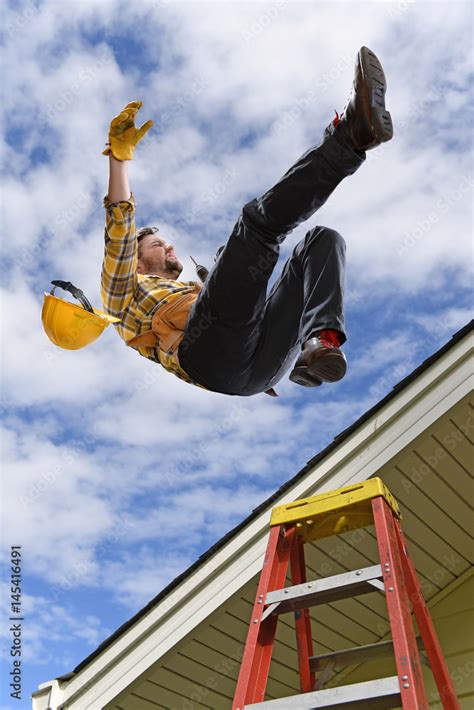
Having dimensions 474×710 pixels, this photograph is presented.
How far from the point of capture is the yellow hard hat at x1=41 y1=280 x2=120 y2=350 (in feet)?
10.9

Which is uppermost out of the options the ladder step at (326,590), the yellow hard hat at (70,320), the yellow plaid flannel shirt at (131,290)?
the yellow plaid flannel shirt at (131,290)

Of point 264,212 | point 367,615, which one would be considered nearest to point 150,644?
point 367,615

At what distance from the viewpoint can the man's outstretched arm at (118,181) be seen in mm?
3645

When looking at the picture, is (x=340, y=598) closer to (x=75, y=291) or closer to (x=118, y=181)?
(x=75, y=291)

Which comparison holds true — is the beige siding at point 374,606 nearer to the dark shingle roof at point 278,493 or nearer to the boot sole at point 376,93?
the dark shingle roof at point 278,493

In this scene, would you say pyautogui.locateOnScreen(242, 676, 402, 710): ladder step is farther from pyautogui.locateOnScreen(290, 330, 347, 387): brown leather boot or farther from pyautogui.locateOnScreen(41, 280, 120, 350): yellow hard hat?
pyautogui.locateOnScreen(41, 280, 120, 350): yellow hard hat

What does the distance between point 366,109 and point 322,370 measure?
1.00 meters

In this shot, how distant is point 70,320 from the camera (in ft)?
11.0

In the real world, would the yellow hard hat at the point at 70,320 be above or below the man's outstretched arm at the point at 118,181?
below

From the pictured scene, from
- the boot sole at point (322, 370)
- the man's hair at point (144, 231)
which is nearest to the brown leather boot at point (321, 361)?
the boot sole at point (322, 370)

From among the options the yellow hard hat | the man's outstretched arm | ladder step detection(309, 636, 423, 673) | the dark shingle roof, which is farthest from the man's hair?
ladder step detection(309, 636, 423, 673)

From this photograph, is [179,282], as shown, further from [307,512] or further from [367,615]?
[367,615]

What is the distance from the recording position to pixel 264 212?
3324 mm

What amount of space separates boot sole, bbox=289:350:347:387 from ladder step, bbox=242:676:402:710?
1150 mm
